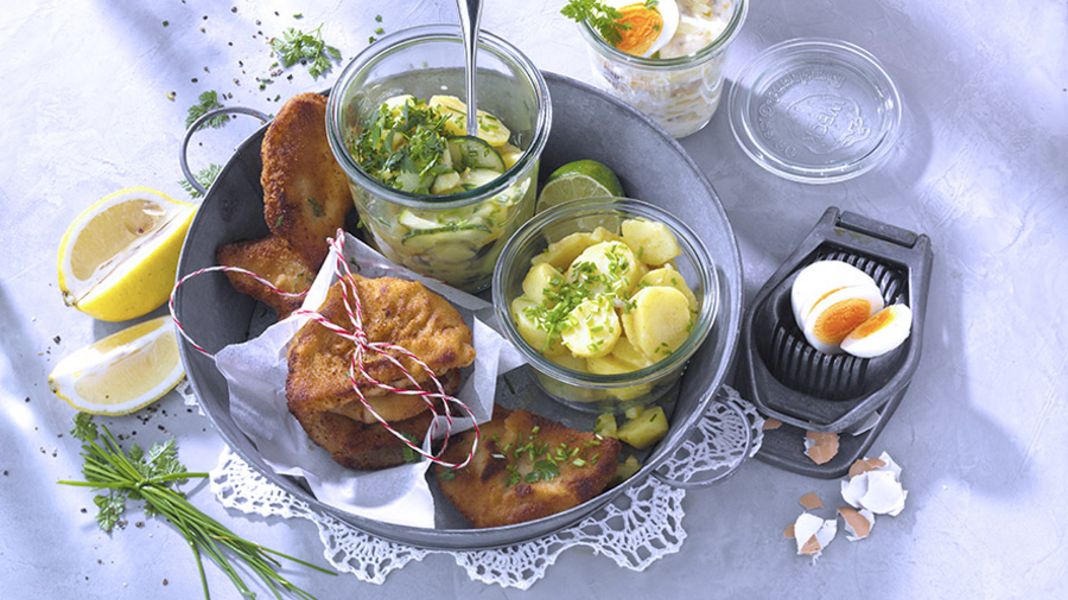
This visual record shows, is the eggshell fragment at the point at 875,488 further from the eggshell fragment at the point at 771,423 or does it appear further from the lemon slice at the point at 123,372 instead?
the lemon slice at the point at 123,372

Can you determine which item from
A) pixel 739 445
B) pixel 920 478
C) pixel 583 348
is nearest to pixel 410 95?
pixel 583 348

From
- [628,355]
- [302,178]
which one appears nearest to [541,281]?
[628,355]

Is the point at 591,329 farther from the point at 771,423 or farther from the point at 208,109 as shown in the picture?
the point at 208,109

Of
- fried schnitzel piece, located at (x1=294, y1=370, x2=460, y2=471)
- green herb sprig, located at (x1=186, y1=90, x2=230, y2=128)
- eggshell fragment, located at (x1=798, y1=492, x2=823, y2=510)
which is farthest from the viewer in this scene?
green herb sprig, located at (x1=186, y1=90, x2=230, y2=128)

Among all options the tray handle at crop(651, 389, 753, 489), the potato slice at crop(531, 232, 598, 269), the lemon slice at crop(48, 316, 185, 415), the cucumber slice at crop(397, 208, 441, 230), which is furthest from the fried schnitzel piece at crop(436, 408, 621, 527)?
the lemon slice at crop(48, 316, 185, 415)

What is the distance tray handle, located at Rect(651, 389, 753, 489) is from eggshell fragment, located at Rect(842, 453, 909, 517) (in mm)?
229

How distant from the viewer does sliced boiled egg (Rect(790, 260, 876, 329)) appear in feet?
8.34

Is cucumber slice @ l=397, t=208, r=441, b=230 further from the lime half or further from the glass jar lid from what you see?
the glass jar lid

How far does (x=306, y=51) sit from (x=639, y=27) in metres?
0.87

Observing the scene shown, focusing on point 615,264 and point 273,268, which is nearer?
point 615,264

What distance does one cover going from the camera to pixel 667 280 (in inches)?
93.7

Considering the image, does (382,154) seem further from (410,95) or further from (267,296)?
(267,296)

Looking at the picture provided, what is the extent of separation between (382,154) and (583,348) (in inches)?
22.1

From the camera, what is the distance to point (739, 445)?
257 centimetres
